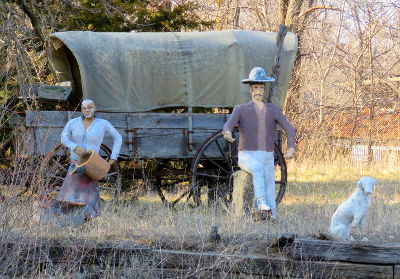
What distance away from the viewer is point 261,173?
8383 millimetres

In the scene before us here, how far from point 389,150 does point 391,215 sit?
34.7ft

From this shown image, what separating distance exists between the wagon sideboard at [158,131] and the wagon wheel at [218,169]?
0.12 metres

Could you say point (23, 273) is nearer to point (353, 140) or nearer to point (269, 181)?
point (269, 181)

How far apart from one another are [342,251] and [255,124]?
2.74m

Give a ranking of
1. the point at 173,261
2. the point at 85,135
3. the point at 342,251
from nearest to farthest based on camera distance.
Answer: the point at 342,251 < the point at 173,261 < the point at 85,135

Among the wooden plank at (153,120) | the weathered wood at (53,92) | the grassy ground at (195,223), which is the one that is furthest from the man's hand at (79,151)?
the weathered wood at (53,92)

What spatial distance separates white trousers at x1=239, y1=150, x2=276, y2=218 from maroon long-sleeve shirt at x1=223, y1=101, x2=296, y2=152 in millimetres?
84

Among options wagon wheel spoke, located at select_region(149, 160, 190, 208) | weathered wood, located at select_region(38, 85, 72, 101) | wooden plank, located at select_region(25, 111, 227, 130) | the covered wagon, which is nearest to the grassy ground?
wagon wheel spoke, located at select_region(149, 160, 190, 208)

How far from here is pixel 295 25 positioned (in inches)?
744

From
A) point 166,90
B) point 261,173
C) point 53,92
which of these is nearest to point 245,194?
point 261,173

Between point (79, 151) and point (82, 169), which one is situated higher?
point (79, 151)

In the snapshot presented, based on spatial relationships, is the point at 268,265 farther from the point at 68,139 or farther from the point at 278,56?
the point at 278,56

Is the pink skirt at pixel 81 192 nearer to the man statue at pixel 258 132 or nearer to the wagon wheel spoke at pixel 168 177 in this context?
the wagon wheel spoke at pixel 168 177

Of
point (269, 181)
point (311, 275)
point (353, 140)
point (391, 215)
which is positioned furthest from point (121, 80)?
point (353, 140)
